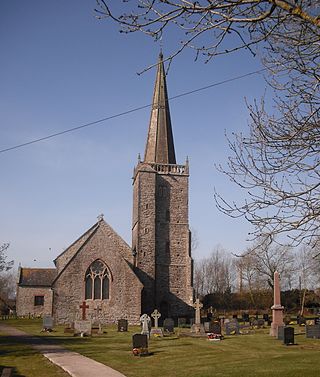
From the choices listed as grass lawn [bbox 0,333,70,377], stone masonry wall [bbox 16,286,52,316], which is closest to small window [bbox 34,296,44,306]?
stone masonry wall [bbox 16,286,52,316]

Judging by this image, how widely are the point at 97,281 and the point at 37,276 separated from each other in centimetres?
1660

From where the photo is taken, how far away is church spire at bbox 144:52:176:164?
46844 millimetres

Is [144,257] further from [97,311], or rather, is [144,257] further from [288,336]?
[288,336]

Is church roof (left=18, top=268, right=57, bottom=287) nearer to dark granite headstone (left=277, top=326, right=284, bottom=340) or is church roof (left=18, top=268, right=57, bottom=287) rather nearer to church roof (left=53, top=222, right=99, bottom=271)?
church roof (left=53, top=222, right=99, bottom=271)

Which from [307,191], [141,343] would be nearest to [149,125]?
[141,343]

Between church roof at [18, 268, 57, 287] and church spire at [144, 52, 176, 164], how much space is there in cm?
1757

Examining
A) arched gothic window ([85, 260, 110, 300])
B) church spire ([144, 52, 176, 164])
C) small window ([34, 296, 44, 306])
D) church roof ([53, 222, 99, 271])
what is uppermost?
church spire ([144, 52, 176, 164])

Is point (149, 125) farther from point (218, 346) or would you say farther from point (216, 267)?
point (216, 267)

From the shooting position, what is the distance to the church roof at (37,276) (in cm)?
5294

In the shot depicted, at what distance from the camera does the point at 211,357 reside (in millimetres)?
16672

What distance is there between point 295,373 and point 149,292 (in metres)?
30.4

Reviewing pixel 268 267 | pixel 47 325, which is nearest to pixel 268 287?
pixel 268 267

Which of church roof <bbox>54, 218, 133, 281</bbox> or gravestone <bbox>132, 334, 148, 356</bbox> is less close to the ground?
church roof <bbox>54, 218, 133, 281</bbox>

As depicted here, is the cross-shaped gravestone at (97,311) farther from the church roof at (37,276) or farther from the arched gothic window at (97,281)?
the church roof at (37,276)
